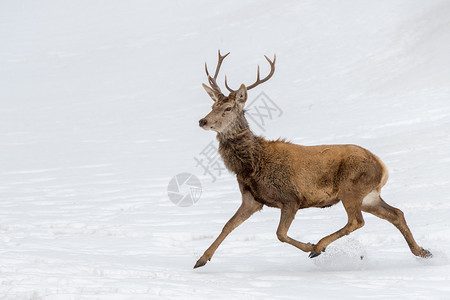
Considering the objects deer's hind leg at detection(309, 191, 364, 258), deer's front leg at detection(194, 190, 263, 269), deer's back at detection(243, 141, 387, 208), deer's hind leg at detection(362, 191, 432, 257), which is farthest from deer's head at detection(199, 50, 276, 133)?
deer's hind leg at detection(362, 191, 432, 257)

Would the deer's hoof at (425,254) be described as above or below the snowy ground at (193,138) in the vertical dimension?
above

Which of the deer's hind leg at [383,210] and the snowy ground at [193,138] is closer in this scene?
the snowy ground at [193,138]

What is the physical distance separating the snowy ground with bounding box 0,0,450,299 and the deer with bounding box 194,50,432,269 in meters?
0.37

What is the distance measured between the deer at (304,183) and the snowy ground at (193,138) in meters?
0.37

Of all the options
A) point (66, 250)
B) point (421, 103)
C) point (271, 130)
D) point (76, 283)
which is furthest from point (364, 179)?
point (271, 130)

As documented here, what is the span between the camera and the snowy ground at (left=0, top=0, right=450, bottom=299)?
6.27 metres

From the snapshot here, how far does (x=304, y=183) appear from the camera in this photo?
688 centimetres

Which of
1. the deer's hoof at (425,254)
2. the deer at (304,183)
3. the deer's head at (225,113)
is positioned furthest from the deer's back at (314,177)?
the deer's hoof at (425,254)

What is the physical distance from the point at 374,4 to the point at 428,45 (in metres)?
9.25

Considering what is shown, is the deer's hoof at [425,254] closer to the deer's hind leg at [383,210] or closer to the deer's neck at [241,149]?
the deer's hind leg at [383,210]

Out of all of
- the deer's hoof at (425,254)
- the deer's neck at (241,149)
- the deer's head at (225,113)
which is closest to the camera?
the deer's hoof at (425,254)

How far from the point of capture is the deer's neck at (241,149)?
7.06 m

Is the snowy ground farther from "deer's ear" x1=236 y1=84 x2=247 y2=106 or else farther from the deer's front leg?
"deer's ear" x1=236 y1=84 x2=247 y2=106

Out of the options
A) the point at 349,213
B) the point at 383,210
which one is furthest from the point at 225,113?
the point at 383,210
